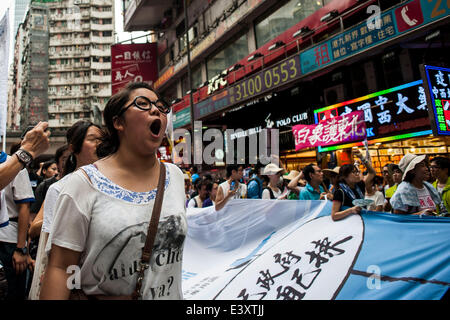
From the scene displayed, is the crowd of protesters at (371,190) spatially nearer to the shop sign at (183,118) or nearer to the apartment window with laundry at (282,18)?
the apartment window with laundry at (282,18)

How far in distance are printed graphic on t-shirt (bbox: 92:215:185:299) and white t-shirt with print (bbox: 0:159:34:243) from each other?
2.64m

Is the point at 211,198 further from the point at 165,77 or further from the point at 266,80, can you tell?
the point at 165,77

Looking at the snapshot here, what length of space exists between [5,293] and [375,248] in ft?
12.4

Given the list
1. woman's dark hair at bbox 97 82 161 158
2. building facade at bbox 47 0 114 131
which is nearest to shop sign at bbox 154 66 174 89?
woman's dark hair at bbox 97 82 161 158

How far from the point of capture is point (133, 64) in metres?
24.7

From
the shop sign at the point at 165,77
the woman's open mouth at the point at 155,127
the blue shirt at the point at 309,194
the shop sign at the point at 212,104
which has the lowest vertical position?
the blue shirt at the point at 309,194

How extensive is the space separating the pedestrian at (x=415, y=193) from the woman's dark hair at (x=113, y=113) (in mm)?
3958

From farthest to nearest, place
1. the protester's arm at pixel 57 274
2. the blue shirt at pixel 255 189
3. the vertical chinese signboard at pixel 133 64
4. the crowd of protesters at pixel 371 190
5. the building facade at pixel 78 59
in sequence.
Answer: the building facade at pixel 78 59, the vertical chinese signboard at pixel 133 64, the blue shirt at pixel 255 189, the crowd of protesters at pixel 371 190, the protester's arm at pixel 57 274

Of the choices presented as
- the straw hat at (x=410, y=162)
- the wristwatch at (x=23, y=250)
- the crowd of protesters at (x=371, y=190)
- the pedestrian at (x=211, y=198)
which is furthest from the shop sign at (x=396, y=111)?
the wristwatch at (x=23, y=250)

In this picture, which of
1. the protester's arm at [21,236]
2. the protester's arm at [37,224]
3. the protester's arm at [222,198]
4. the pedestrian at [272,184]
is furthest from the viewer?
the pedestrian at [272,184]

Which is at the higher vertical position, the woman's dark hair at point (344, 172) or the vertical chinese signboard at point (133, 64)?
the vertical chinese signboard at point (133, 64)

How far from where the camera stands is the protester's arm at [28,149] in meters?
2.06

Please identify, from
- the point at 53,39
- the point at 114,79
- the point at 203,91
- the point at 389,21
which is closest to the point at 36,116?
the point at 53,39

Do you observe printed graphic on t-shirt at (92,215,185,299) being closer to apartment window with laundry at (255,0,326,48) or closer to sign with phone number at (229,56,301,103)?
sign with phone number at (229,56,301,103)
